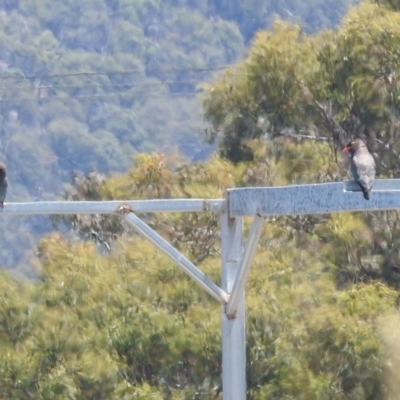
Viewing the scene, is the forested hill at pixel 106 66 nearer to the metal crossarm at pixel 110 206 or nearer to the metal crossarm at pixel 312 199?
the metal crossarm at pixel 110 206

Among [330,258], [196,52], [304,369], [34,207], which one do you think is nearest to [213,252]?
[330,258]

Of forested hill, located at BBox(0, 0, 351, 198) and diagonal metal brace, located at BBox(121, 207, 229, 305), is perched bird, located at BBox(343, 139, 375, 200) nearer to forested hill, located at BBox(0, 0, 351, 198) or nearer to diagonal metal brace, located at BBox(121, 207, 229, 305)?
diagonal metal brace, located at BBox(121, 207, 229, 305)

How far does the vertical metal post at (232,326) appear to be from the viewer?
8227 millimetres

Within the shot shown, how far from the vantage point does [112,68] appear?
114312mm

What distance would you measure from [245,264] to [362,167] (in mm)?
1238

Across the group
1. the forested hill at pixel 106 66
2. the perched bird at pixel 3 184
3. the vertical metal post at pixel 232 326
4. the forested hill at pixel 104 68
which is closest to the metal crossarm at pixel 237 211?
the vertical metal post at pixel 232 326

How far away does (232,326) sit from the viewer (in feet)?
27.3

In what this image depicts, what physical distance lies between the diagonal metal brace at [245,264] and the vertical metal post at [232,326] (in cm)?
3

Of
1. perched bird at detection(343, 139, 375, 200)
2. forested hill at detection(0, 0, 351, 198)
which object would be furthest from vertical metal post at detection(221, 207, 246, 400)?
forested hill at detection(0, 0, 351, 198)

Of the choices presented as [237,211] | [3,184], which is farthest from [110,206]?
[3,184]

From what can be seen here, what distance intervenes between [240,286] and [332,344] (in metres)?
5.42

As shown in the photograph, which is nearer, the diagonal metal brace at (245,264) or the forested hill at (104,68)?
the diagonal metal brace at (245,264)

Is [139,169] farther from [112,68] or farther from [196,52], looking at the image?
[196,52]

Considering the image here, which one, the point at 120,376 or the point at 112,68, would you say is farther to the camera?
the point at 112,68
